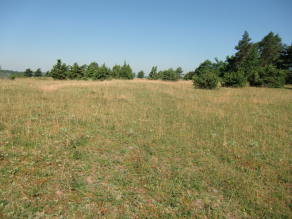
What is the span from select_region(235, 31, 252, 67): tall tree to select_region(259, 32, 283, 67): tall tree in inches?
283

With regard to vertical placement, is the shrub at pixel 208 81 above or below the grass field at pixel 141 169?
above

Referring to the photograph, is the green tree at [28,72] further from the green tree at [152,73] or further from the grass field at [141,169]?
the grass field at [141,169]

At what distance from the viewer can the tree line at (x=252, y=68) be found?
18.4 meters

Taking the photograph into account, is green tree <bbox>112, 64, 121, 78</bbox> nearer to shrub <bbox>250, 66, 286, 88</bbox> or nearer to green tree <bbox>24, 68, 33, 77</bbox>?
green tree <bbox>24, 68, 33, 77</bbox>

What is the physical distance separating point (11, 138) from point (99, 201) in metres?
3.58

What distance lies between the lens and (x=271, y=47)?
35844 mm

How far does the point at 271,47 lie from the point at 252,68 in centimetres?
1614

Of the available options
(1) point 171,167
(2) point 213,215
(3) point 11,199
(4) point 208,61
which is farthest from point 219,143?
(4) point 208,61

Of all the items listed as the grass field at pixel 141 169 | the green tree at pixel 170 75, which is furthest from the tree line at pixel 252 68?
the grass field at pixel 141 169

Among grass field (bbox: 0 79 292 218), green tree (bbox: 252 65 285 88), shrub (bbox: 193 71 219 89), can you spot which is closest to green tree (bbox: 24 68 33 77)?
grass field (bbox: 0 79 292 218)

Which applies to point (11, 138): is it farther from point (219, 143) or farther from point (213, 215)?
point (219, 143)

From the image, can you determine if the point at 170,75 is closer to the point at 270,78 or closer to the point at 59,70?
the point at 270,78

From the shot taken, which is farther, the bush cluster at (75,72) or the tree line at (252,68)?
the bush cluster at (75,72)

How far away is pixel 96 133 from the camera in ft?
17.1
